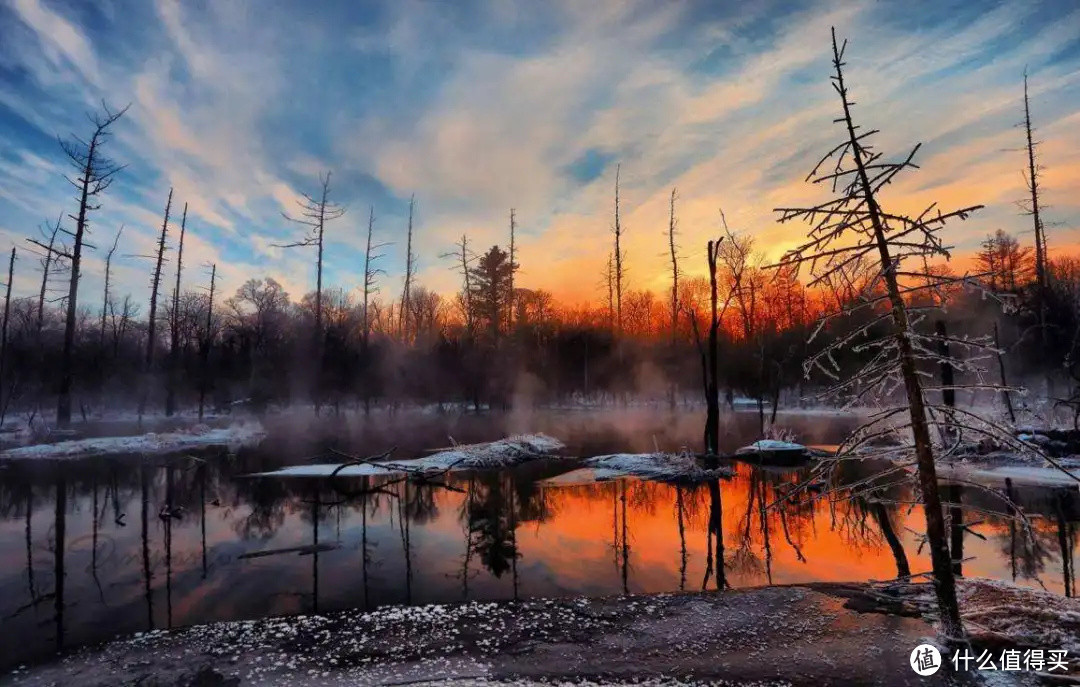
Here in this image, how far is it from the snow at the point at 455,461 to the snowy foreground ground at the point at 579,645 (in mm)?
12120

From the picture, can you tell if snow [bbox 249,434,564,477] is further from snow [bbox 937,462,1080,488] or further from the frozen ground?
snow [bbox 937,462,1080,488]

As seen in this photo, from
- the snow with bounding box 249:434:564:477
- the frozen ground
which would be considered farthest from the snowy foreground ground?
the snow with bounding box 249:434:564:477

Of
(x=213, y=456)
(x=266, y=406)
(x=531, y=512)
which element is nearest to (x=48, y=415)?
(x=266, y=406)

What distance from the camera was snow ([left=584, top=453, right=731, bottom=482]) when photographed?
758 inches

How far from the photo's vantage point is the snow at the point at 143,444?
24234 millimetres

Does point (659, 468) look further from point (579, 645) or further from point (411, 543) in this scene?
point (579, 645)

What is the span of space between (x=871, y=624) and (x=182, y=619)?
9435 millimetres

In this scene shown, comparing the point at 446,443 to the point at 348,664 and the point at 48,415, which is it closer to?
the point at 348,664

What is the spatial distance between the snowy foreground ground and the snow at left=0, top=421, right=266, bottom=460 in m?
23.8

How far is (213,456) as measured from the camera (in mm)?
24859

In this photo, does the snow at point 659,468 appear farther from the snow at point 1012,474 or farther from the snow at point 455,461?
the snow at point 1012,474

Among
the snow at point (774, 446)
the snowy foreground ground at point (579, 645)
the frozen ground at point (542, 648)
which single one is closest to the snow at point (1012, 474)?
Result: the snow at point (774, 446)

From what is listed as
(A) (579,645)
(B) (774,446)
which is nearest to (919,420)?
(A) (579,645)

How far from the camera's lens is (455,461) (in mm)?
21250
